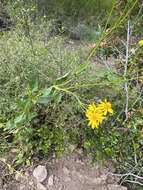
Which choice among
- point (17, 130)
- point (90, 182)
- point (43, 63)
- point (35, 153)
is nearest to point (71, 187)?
point (90, 182)

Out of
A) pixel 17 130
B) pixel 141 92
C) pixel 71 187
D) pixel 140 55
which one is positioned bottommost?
pixel 71 187

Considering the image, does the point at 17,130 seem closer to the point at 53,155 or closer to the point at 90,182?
the point at 53,155

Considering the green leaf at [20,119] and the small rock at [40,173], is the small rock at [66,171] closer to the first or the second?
the small rock at [40,173]

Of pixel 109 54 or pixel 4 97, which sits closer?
pixel 4 97

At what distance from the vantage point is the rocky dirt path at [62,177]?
2764 millimetres

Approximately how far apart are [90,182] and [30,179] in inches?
14.7

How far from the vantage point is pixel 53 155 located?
2865 mm

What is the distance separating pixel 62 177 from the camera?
2793 millimetres

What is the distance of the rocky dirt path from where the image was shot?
276cm

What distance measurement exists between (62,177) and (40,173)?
0.14m

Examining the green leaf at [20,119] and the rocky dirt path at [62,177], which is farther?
the rocky dirt path at [62,177]

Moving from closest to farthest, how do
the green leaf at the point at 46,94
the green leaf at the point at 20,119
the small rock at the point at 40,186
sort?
the green leaf at the point at 46,94
the green leaf at the point at 20,119
the small rock at the point at 40,186

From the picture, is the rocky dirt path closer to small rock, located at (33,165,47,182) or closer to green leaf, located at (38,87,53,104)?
small rock, located at (33,165,47,182)

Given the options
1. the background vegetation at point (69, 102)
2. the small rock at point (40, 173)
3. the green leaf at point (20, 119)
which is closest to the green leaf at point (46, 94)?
the background vegetation at point (69, 102)
